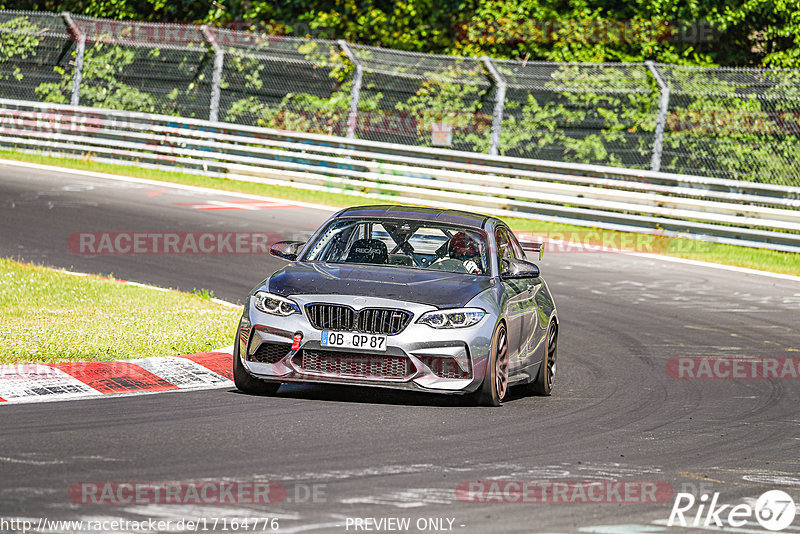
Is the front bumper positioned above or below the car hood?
Answer: below

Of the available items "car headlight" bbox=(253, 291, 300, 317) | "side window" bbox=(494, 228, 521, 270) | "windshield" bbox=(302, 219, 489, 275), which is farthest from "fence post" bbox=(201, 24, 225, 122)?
"car headlight" bbox=(253, 291, 300, 317)

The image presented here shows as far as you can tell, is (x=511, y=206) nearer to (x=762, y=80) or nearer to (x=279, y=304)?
(x=762, y=80)

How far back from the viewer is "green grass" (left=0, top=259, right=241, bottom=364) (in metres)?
9.97

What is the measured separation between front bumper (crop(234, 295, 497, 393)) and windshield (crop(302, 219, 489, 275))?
1.10 metres

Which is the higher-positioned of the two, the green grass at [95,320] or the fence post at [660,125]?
the fence post at [660,125]

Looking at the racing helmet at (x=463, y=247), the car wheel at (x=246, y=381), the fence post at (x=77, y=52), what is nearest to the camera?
the car wheel at (x=246, y=381)

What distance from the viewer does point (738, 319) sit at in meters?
14.5

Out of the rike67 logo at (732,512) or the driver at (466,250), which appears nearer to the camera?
the rike67 logo at (732,512)

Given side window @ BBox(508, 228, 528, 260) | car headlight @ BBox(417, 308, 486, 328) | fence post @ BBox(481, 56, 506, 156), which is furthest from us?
fence post @ BBox(481, 56, 506, 156)

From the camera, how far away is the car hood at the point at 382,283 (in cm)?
880

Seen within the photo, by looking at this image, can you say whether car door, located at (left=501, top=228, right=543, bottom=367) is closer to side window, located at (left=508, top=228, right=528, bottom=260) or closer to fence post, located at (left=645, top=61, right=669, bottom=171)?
side window, located at (left=508, top=228, right=528, bottom=260)

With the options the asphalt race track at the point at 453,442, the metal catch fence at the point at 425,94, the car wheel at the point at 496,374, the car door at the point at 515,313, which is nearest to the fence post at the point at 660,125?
the metal catch fence at the point at 425,94

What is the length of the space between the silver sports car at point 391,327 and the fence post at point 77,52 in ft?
67.9

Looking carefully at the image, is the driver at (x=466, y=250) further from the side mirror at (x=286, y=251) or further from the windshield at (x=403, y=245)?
the side mirror at (x=286, y=251)
